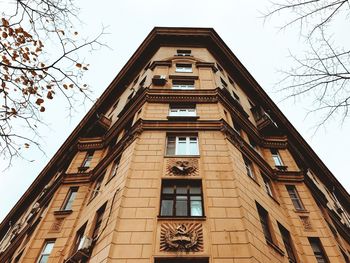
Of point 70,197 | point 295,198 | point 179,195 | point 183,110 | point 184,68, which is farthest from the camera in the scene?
point 184,68

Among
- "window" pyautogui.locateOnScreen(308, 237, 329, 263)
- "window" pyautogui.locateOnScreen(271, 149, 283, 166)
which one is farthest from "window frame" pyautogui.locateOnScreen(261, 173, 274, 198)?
"window" pyautogui.locateOnScreen(308, 237, 329, 263)

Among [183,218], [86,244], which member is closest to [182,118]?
[183,218]

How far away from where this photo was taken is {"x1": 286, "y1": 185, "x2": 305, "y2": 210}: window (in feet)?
43.8

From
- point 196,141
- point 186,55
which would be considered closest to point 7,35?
point 196,141

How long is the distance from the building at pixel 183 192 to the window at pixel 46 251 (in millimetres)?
50

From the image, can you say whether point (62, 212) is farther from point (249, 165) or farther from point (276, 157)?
point (276, 157)

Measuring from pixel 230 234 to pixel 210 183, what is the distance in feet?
7.44

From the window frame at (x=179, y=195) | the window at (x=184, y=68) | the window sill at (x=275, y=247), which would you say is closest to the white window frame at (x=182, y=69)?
the window at (x=184, y=68)

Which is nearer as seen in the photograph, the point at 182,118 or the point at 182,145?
the point at 182,145

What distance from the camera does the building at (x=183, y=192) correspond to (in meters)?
8.41

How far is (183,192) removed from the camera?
1030 cm

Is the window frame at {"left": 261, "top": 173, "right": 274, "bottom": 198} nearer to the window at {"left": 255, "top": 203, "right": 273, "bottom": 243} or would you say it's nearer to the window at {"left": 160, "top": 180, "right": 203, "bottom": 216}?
the window at {"left": 255, "top": 203, "right": 273, "bottom": 243}

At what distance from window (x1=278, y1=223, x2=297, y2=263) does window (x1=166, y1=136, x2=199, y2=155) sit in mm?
4842

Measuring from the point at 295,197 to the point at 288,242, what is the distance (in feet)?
11.3
